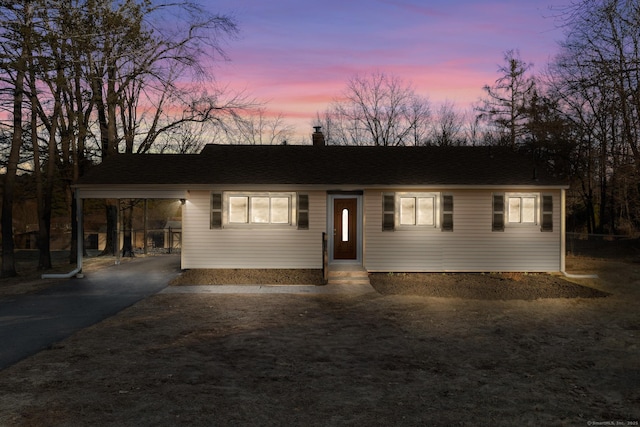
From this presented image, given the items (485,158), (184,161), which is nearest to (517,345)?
(485,158)

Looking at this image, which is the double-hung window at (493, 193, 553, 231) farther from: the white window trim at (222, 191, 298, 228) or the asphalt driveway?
the asphalt driveway

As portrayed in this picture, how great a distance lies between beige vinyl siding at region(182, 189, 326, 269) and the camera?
635 inches

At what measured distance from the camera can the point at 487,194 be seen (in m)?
16.2

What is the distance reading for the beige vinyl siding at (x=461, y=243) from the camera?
16.2 metres

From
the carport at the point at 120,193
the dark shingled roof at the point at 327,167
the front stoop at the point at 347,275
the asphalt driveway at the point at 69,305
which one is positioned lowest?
the asphalt driveway at the point at 69,305

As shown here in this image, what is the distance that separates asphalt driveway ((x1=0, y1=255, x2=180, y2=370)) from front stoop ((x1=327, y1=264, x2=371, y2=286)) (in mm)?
4861

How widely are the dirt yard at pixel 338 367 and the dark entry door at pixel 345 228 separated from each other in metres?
5.06

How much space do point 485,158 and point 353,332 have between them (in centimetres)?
1183

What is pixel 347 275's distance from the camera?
49.2ft

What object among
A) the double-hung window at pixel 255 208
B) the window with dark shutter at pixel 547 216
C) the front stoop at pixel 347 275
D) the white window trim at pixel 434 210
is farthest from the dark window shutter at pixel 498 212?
the double-hung window at pixel 255 208

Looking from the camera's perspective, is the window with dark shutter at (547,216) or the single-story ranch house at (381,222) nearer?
the single-story ranch house at (381,222)

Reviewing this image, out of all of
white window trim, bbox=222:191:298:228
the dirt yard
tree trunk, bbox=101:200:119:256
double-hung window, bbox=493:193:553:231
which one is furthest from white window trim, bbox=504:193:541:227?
tree trunk, bbox=101:200:119:256

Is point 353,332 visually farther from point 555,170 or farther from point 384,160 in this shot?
point 555,170

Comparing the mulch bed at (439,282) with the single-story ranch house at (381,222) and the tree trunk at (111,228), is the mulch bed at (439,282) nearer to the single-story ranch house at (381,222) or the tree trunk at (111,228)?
the single-story ranch house at (381,222)
